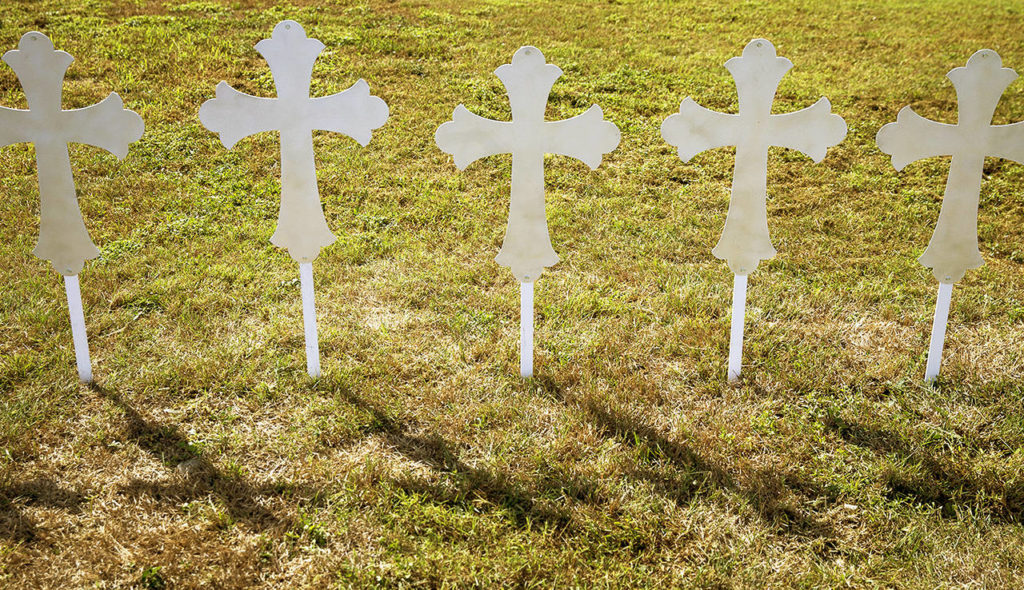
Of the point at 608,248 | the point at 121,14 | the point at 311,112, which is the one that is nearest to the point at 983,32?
→ the point at 608,248

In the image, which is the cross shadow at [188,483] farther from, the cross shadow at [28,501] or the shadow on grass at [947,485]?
the shadow on grass at [947,485]

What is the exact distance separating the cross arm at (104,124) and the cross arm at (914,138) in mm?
3734

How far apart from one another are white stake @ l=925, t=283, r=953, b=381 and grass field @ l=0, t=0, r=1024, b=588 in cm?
13

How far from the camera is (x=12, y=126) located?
3.79 metres

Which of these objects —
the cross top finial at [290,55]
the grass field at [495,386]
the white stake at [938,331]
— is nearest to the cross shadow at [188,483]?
the grass field at [495,386]

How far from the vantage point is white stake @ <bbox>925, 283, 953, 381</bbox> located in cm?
410

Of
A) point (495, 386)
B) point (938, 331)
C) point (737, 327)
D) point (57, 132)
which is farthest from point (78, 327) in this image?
point (938, 331)

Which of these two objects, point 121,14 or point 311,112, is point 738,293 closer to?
point 311,112

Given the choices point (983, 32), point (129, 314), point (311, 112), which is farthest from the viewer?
point (983, 32)

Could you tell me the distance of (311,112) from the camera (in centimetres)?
379

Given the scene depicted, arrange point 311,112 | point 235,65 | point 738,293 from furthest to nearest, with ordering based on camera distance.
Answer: point 235,65 → point 738,293 → point 311,112

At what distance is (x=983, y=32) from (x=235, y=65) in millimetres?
10892

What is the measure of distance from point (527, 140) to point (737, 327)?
1508mm

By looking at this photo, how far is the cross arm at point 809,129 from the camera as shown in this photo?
381 cm
